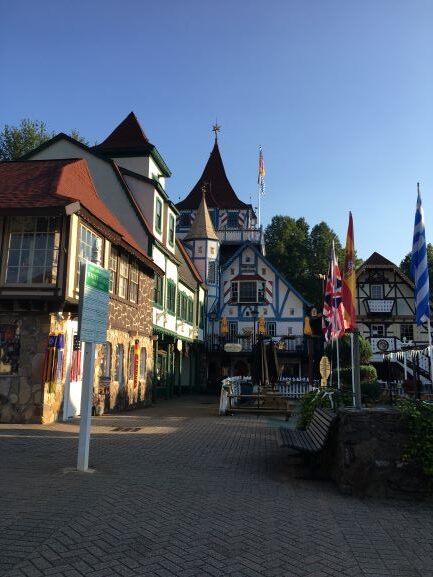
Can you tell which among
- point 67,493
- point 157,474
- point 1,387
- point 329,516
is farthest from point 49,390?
point 329,516

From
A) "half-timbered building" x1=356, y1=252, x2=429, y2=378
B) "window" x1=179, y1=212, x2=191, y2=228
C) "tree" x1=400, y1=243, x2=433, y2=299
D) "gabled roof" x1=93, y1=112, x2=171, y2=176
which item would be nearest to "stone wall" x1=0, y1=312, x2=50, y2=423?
"gabled roof" x1=93, y1=112, x2=171, y2=176

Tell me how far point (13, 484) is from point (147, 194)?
1633 centimetres

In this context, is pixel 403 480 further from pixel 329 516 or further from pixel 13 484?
pixel 13 484

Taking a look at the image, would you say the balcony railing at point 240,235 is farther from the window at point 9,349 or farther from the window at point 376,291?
the window at point 9,349

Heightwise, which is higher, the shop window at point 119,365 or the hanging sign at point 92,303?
the hanging sign at point 92,303

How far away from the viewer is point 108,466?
25.7 ft

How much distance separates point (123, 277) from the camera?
17.8 m

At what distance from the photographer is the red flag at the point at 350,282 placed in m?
8.10

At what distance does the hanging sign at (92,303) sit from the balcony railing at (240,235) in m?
35.0

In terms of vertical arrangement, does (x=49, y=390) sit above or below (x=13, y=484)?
above

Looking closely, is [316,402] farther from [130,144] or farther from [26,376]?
[130,144]

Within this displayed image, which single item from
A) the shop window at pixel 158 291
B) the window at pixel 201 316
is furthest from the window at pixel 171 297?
the window at pixel 201 316

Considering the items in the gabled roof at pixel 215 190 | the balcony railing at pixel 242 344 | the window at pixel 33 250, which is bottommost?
the balcony railing at pixel 242 344

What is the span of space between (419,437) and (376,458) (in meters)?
0.60
